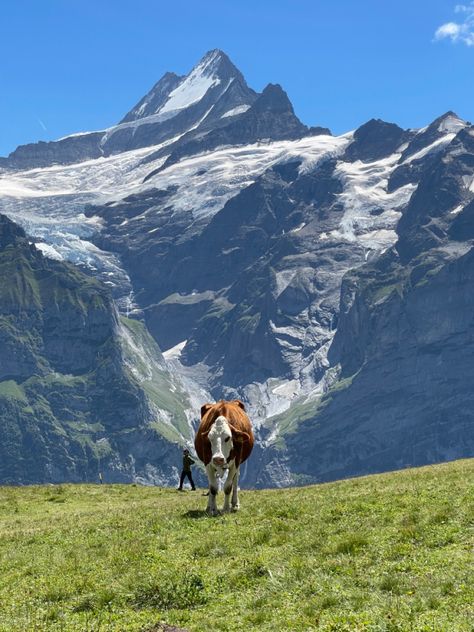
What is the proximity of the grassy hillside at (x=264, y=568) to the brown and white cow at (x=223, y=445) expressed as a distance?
106 cm

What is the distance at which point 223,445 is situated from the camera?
33.5m

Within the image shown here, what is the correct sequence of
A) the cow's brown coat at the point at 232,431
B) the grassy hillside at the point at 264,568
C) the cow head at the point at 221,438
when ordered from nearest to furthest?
the grassy hillside at the point at 264,568 → the cow head at the point at 221,438 → the cow's brown coat at the point at 232,431

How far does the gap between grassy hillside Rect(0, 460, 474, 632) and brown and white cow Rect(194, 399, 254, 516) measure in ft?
3.47

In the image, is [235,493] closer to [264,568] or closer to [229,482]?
[229,482]

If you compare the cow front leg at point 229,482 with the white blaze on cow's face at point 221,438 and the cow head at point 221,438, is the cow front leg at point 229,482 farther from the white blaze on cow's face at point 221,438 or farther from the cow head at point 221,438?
the white blaze on cow's face at point 221,438

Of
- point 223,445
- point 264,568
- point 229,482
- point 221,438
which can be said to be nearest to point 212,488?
point 229,482

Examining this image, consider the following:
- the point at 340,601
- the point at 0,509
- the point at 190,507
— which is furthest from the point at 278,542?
the point at 0,509

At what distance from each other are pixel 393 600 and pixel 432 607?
1.00 metres

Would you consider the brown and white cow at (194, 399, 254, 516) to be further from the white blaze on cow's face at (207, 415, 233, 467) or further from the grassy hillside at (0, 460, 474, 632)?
the grassy hillside at (0, 460, 474, 632)

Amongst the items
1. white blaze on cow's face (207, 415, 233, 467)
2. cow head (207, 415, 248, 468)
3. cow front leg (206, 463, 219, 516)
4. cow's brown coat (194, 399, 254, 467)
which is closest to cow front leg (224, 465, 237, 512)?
cow's brown coat (194, 399, 254, 467)

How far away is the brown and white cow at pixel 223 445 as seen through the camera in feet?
109

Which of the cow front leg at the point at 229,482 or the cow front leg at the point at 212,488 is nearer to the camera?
the cow front leg at the point at 212,488

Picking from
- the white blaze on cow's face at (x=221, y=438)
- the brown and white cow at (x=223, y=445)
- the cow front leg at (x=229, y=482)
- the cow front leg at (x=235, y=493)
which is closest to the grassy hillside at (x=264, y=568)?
the cow front leg at (x=235, y=493)

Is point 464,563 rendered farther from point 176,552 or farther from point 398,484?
point 398,484
